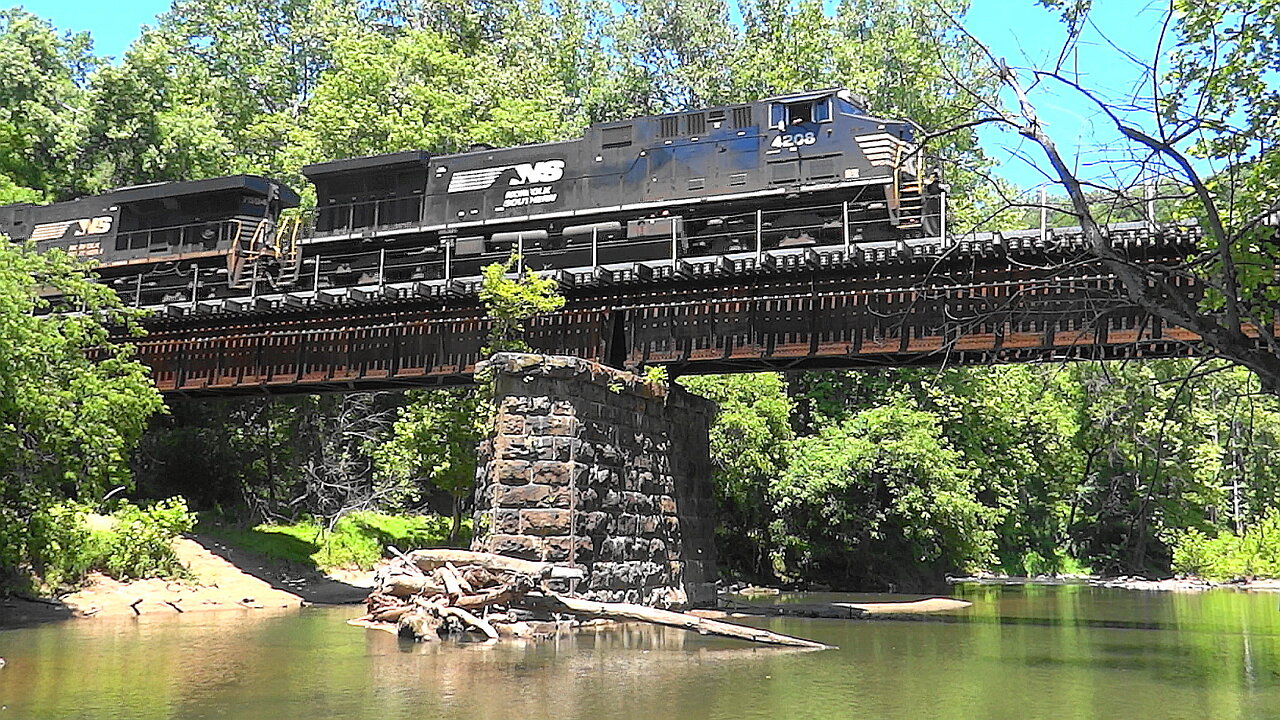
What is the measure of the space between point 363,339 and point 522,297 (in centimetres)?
486

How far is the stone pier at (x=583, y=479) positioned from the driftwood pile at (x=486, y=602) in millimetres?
841

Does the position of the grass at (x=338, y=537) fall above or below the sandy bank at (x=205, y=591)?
above

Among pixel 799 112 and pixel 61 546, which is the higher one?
pixel 799 112

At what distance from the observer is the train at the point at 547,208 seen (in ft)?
80.9

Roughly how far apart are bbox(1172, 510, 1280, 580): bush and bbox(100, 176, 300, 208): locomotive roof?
109ft

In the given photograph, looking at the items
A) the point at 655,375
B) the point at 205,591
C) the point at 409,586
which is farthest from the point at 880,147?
the point at 205,591

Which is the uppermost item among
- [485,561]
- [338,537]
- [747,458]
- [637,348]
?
[637,348]

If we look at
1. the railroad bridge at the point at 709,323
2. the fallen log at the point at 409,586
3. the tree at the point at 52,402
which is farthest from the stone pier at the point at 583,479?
the tree at the point at 52,402

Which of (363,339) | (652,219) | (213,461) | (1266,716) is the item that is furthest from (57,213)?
(1266,716)

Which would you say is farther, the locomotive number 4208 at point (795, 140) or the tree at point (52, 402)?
the locomotive number 4208 at point (795, 140)

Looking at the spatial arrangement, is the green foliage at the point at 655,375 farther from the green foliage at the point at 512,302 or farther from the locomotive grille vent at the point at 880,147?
the locomotive grille vent at the point at 880,147

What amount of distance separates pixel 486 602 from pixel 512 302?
7013 millimetres

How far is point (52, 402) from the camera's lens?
18.9m

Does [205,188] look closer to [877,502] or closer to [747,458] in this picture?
[747,458]
